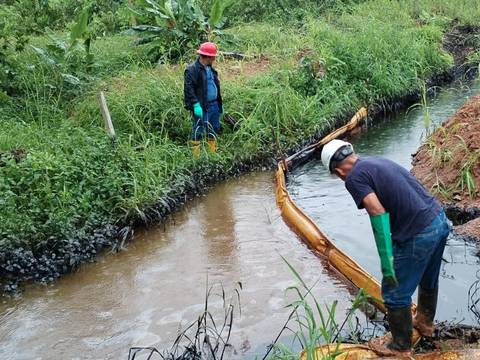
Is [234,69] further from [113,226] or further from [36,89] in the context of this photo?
[113,226]

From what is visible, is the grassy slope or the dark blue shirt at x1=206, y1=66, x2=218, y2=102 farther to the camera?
the dark blue shirt at x1=206, y1=66, x2=218, y2=102

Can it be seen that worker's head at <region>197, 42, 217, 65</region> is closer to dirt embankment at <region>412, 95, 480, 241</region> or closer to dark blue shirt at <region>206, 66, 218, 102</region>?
dark blue shirt at <region>206, 66, 218, 102</region>

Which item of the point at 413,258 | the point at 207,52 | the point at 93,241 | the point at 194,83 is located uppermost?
the point at 207,52

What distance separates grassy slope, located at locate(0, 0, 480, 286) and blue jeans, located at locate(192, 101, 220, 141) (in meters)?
0.31

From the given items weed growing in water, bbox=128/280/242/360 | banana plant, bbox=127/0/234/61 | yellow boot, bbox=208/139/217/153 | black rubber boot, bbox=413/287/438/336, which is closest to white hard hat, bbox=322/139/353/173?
black rubber boot, bbox=413/287/438/336

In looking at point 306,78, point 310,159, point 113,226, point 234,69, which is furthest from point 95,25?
point 113,226

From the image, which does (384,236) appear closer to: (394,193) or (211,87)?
(394,193)

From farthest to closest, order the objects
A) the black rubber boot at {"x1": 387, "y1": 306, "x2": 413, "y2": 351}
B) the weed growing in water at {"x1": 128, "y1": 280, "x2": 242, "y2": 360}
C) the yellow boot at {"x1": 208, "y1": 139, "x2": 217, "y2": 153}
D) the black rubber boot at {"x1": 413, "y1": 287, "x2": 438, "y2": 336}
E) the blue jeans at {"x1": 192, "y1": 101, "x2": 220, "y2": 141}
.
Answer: the yellow boot at {"x1": 208, "y1": 139, "x2": 217, "y2": 153}, the blue jeans at {"x1": 192, "y1": 101, "x2": 220, "y2": 141}, the weed growing in water at {"x1": 128, "y1": 280, "x2": 242, "y2": 360}, the black rubber boot at {"x1": 413, "y1": 287, "x2": 438, "y2": 336}, the black rubber boot at {"x1": 387, "y1": 306, "x2": 413, "y2": 351}

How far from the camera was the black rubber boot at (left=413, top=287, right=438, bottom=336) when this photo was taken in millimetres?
4484

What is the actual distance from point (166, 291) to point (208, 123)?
11.7 ft

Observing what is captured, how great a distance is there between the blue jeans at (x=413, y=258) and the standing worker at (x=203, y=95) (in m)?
5.04

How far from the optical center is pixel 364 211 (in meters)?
7.92

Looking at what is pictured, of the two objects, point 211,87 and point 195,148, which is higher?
point 211,87

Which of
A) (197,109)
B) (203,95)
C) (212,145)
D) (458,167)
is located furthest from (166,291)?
(458,167)
